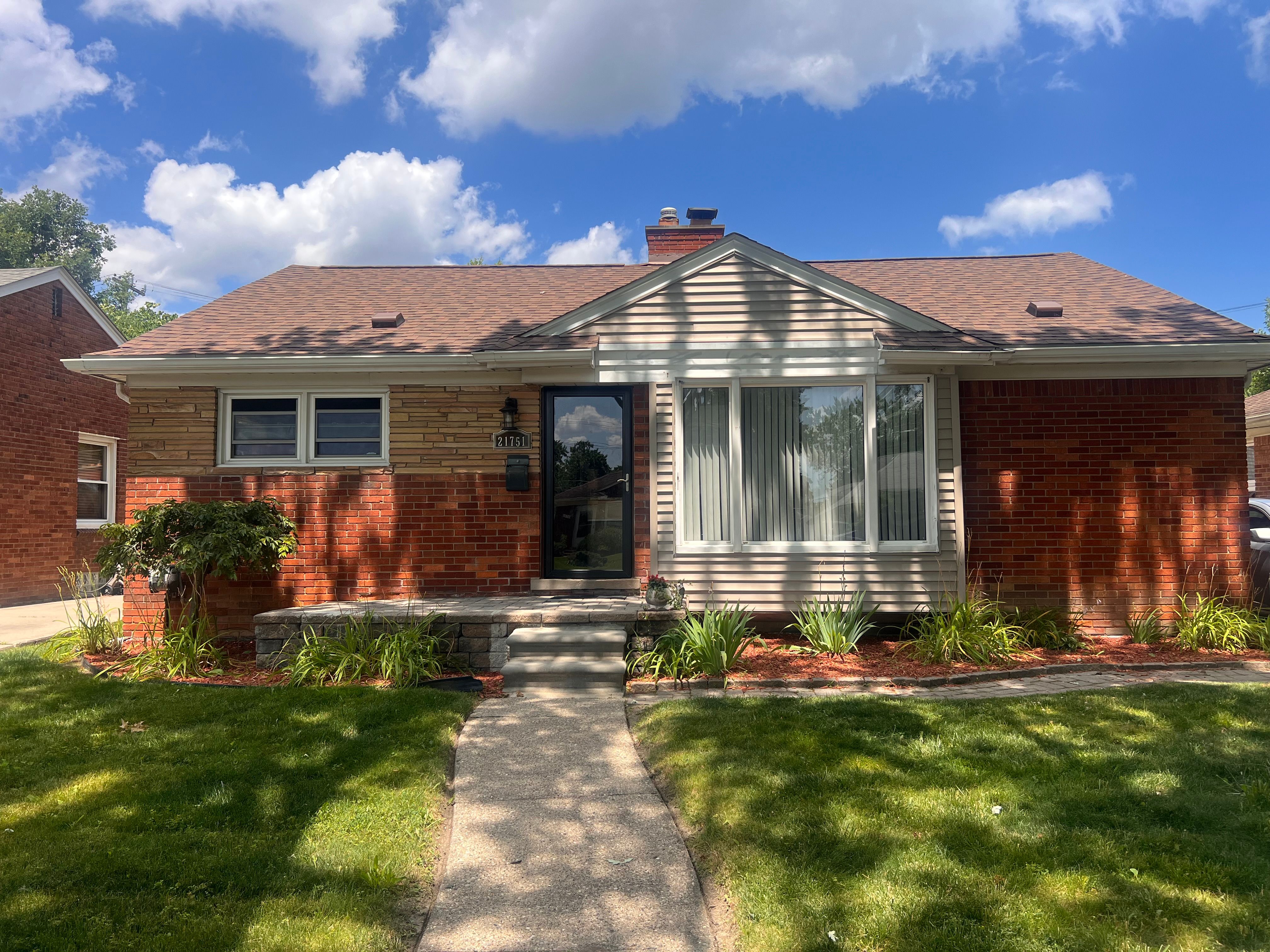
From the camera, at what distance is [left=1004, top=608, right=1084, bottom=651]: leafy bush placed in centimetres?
721

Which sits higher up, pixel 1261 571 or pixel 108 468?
pixel 108 468

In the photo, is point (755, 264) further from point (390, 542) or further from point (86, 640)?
point (86, 640)

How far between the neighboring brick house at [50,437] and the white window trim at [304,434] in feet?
14.9

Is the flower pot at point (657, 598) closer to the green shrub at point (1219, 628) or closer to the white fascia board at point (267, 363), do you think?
the white fascia board at point (267, 363)

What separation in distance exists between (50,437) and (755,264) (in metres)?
12.3

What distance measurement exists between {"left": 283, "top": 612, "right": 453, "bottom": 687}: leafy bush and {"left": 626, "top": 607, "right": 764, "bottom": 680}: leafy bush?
167cm

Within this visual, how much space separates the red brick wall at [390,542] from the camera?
26.3 ft

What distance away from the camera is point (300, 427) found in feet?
→ 26.7

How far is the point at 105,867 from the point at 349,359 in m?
5.78

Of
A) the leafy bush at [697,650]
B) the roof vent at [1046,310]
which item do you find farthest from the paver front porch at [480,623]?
the roof vent at [1046,310]

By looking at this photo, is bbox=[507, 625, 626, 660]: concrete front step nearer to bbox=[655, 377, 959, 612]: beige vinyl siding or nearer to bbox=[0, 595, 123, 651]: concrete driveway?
bbox=[655, 377, 959, 612]: beige vinyl siding

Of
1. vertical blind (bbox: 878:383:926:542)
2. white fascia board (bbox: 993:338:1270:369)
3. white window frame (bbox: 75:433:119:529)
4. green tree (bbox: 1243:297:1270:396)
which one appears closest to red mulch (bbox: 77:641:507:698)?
vertical blind (bbox: 878:383:926:542)

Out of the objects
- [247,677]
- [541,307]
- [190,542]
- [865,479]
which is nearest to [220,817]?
[247,677]

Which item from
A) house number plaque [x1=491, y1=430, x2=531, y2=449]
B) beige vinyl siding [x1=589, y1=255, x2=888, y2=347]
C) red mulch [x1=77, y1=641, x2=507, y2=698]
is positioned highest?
beige vinyl siding [x1=589, y1=255, x2=888, y2=347]
